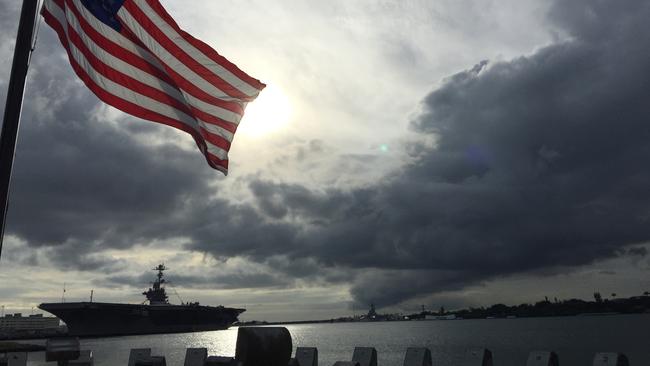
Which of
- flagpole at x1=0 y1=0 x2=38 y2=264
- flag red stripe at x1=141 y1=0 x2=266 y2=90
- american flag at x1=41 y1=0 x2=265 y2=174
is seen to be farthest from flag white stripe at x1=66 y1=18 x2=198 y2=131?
flagpole at x1=0 y1=0 x2=38 y2=264

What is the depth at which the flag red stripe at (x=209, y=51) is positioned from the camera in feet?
22.3

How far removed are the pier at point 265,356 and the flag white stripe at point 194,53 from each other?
3.93 m

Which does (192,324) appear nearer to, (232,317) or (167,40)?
(232,317)

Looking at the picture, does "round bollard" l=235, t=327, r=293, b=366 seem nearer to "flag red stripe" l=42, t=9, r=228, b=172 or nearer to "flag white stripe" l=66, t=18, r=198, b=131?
"flag red stripe" l=42, t=9, r=228, b=172

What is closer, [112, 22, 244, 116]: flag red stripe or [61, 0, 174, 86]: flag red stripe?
[61, 0, 174, 86]: flag red stripe

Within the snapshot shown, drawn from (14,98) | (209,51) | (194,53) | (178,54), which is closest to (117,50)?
(178,54)

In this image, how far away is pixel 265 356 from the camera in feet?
13.3

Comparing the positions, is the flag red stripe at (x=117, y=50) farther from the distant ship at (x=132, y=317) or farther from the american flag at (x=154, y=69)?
the distant ship at (x=132, y=317)

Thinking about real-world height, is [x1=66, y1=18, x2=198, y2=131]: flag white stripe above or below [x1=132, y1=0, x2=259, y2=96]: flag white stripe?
below

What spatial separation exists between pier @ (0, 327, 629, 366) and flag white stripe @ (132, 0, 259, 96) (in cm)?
393

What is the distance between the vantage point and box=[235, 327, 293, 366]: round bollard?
4.04m

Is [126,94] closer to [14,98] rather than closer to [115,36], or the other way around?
[115,36]

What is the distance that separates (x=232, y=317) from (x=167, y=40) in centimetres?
Answer: 13779

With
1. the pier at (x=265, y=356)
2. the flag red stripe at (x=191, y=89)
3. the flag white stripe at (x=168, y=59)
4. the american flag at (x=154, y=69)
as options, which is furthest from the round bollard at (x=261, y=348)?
the flag white stripe at (x=168, y=59)
